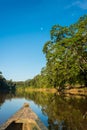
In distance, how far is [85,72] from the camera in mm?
29547

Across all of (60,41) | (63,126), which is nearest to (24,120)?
(63,126)

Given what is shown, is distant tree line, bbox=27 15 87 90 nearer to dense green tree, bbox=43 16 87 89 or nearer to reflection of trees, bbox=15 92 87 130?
dense green tree, bbox=43 16 87 89

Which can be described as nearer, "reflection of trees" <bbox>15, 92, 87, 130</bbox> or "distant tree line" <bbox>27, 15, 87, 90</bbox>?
"reflection of trees" <bbox>15, 92, 87, 130</bbox>

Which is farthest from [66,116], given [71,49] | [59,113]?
[71,49]

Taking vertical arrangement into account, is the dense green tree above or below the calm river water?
above

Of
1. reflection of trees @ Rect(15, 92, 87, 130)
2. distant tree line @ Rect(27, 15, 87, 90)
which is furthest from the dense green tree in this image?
reflection of trees @ Rect(15, 92, 87, 130)

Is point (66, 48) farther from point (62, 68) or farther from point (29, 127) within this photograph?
A: point (29, 127)

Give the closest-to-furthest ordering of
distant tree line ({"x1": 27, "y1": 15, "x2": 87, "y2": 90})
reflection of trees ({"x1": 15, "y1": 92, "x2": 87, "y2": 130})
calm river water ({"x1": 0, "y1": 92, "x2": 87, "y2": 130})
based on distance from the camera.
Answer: reflection of trees ({"x1": 15, "y1": 92, "x2": 87, "y2": 130})
calm river water ({"x1": 0, "y1": 92, "x2": 87, "y2": 130})
distant tree line ({"x1": 27, "y1": 15, "x2": 87, "y2": 90})

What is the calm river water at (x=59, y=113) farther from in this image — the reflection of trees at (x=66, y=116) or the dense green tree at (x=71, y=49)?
the dense green tree at (x=71, y=49)

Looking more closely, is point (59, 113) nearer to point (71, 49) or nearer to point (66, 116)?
point (66, 116)

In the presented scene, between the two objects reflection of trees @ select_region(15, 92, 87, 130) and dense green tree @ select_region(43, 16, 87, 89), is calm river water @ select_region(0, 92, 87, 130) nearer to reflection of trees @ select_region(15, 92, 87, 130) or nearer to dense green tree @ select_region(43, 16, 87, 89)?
reflection of trees @ select_region(15, 92, 87, 130)

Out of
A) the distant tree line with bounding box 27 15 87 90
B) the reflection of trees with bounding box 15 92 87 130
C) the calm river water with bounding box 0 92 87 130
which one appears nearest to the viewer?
the reflection of trees with bounding box 15 92 87 130

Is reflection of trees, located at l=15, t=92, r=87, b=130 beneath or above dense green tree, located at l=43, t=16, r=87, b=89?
beneath

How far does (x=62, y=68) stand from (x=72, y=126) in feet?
44.3
